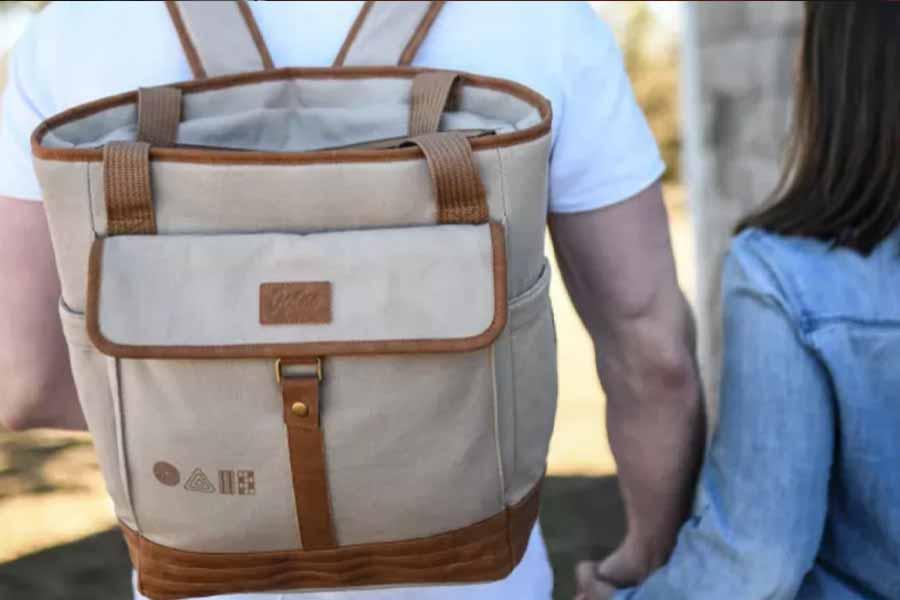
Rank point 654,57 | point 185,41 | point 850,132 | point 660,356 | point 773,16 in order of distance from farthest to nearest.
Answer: point 654,57 → point 773,16 → point 660,356 → point 850,132 → point 185,41

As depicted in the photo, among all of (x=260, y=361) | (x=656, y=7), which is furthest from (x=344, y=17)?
(x=656, y=7)

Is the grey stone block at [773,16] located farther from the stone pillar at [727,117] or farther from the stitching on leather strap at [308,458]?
the stitching on leather strap at [308,458]

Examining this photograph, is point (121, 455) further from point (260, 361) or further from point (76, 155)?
point (76, 155)

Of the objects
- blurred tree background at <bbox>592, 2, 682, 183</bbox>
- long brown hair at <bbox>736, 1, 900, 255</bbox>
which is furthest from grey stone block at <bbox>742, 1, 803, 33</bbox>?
blurred tree background at <bbox>592, 2, 682, 183</bbox>

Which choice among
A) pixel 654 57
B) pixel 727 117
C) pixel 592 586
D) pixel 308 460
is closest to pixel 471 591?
pixel 308 460

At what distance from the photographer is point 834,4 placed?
1.61 m

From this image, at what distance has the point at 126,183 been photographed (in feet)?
4.21

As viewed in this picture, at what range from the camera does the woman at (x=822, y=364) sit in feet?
5.00

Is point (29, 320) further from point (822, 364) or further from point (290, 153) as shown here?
point (822, 364)

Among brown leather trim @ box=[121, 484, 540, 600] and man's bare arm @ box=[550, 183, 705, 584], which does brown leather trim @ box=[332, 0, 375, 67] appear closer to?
man's bare arm @ box=[550, 183, 705, 584]

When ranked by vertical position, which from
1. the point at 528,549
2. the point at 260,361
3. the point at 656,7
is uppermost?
the point at 260,361

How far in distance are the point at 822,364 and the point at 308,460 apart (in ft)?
2.17

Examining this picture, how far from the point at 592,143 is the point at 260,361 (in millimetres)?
531

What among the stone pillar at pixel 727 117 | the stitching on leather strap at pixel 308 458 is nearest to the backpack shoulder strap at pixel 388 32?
the stitching on leather strap at pixel 308 458
